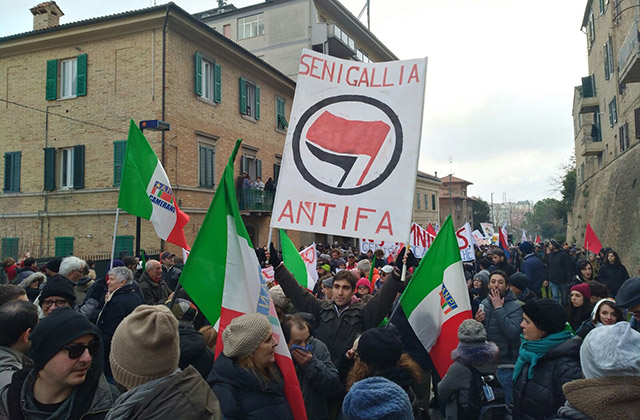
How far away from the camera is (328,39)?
2877cm

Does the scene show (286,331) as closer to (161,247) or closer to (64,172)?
(161,247)

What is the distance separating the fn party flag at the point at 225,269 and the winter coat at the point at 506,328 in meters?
2.66

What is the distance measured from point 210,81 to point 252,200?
5.34 m

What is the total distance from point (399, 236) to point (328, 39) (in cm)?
2700

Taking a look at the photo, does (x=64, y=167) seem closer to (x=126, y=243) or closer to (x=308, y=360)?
(x=126, y=243)

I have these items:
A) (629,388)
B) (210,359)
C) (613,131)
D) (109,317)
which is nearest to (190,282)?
(210,359)

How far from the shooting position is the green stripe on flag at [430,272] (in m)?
4.20

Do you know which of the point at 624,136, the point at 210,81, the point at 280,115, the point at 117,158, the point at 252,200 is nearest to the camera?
the point at 117,158

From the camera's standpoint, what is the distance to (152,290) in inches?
255

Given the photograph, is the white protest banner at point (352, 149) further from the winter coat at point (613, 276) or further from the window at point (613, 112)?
the window at point (613, 112)

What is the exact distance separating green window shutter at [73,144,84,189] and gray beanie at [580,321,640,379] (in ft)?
62.7

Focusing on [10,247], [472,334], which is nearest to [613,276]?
[472,334]

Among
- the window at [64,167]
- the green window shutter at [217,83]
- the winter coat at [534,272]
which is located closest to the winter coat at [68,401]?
the winter coat at [534,272]

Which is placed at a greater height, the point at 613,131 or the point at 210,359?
the point at 613,131
